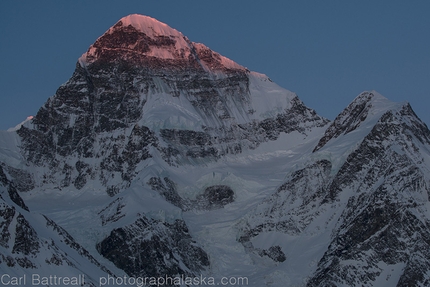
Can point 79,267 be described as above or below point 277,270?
below

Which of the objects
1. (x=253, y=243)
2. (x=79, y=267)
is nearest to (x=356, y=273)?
(x=253, y=243)

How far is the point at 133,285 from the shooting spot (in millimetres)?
179500

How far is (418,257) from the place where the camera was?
174500 mm

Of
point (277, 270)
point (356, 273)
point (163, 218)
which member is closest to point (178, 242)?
point (163, 218)

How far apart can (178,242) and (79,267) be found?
3096 cm

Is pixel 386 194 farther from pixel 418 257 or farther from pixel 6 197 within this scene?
pixel 6 197

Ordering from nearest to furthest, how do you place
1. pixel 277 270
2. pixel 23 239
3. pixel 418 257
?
pixel 23 239
pixel 418 257
pixel 277 270

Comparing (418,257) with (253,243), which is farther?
(253,243)

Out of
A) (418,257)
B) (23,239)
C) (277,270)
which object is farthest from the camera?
(277,270)

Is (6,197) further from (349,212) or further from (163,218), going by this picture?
(349,212)

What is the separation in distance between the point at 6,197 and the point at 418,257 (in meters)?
57.2

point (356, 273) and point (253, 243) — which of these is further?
point (253, 243)

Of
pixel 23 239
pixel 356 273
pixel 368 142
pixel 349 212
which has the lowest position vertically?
pixel 23 239

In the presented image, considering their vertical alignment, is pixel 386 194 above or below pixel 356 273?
above
